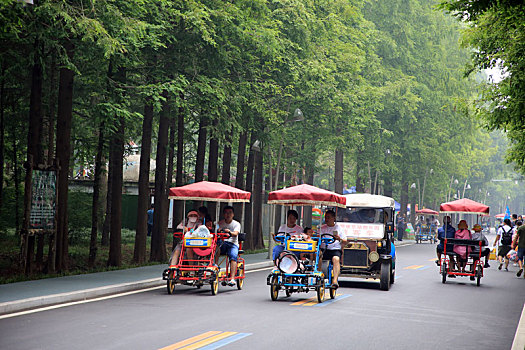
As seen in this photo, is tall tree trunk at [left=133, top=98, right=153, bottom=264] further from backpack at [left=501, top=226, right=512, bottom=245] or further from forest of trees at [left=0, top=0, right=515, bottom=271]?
backpack at [left=501, top=226, right=512, bottom=245]

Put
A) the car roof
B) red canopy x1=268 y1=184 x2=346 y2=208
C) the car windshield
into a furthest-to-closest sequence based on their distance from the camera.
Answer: the car roof
the car windshield
red canopy x1=268 y1=184 x2=346 y2=208

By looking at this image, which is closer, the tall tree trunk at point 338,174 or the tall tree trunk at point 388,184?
the tall tree trunk at point 338,174

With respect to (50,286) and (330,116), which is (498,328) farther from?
(330,116)

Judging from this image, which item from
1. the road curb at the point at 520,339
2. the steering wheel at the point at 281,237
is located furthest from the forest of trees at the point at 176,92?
the road curb at the point at 520,339

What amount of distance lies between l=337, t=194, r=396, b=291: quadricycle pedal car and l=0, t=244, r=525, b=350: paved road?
2.32 ft

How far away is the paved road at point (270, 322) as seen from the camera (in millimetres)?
10141

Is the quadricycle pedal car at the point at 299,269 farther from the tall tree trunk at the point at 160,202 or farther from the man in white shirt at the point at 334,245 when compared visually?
the tall tree trunk at the point at 160,202

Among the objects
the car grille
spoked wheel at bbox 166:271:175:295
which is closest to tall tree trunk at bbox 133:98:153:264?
spoked wheel at bbox 166:271:175:295

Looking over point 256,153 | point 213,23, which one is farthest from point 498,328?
point 256,153

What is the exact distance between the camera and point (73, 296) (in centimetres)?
1452

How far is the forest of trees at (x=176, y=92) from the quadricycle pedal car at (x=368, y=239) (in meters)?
4.97

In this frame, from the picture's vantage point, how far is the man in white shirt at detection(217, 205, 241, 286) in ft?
Result: 57.7

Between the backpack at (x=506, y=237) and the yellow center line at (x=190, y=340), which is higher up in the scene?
the backpack at (x=506, y=237)

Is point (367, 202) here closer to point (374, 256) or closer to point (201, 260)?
point (374, 256)
